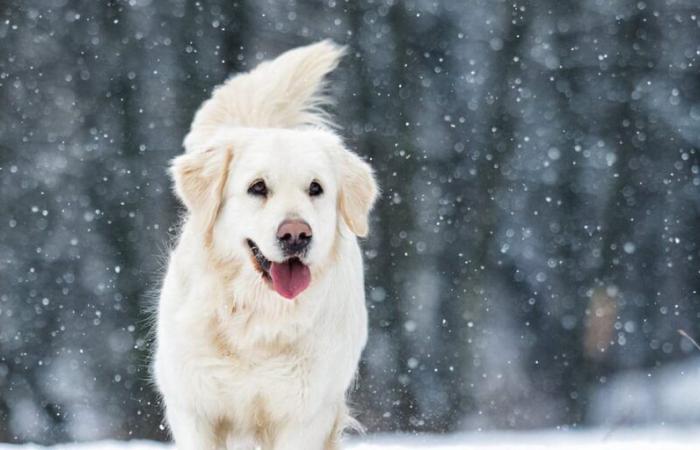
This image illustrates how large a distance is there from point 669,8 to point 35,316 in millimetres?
7513

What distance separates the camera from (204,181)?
391 centimetres

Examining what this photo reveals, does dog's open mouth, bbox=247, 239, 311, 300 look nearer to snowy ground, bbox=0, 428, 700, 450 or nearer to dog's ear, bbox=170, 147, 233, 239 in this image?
dog's ear, bbox=170, 147, 233, 239

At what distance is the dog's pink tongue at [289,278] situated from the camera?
3.63 metres

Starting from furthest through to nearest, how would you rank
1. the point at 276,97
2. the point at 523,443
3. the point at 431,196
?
the point at 431,196
the point at 523,443
the point at 276,97

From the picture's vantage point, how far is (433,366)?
1029 centimetres

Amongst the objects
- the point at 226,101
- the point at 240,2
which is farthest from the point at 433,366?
the point at 226,101

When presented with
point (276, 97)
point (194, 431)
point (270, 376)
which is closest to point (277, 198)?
point (270, 376)

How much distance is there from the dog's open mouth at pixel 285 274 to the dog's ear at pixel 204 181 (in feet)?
0.88

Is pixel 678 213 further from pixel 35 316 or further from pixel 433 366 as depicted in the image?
pixel 35 316

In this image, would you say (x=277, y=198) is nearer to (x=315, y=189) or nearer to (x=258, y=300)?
(x=315, y=189)

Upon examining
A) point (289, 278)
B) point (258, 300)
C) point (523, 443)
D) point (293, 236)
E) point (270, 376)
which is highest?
point (293, 236)

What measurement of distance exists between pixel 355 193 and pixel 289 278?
54cm

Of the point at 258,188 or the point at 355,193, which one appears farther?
the point at 355,193

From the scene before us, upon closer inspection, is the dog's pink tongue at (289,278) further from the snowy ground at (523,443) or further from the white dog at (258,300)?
the snowy ground at (523,443)
